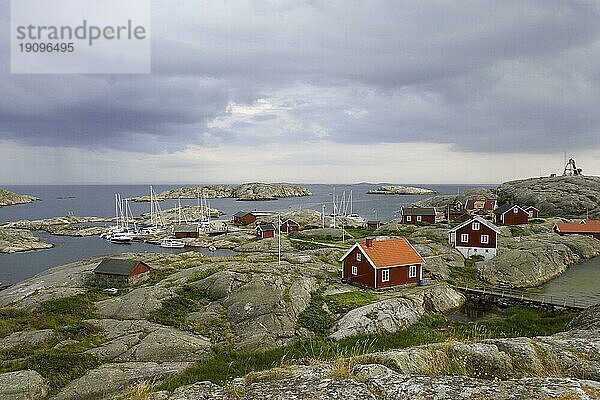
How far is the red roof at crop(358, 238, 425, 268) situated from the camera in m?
40.3

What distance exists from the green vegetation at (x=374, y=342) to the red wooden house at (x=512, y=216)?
47.5 meters

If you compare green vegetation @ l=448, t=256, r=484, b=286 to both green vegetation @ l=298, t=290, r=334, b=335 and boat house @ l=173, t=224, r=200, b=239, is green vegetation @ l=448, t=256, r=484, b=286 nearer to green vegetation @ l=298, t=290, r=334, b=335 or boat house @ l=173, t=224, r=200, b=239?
green vegetation @ l=298, t=290, r=334, b=335

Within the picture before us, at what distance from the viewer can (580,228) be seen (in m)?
70.4

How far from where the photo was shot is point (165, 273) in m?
45.3

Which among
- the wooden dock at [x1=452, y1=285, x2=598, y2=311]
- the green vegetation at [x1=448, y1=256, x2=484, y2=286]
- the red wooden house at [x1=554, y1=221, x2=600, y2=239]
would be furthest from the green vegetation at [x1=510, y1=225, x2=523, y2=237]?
the wooden dock at [x1=452, y1=285, x2=598, y2=311]

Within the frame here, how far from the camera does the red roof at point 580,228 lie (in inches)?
2753

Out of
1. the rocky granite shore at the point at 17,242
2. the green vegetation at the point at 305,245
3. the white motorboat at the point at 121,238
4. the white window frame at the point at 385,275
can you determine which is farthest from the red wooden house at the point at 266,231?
the white window frame at the point at 385,275

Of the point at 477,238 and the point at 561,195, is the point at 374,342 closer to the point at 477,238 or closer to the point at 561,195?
the point at 477,238

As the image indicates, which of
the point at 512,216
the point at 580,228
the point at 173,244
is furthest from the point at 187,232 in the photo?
the point at 580,228

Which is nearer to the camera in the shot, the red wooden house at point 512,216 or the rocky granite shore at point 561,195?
the red wooden house at point 512,216

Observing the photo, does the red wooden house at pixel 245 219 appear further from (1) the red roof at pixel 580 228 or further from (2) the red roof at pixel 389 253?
(2) the red roof at pixel 389 253

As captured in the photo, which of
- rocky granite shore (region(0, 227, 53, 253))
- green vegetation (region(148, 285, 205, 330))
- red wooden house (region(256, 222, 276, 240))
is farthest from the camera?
rocky granite shore (region(0, 227, 53, 253))

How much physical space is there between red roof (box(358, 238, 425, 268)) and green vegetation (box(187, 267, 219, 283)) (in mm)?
14414

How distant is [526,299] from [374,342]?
77.2 feet
